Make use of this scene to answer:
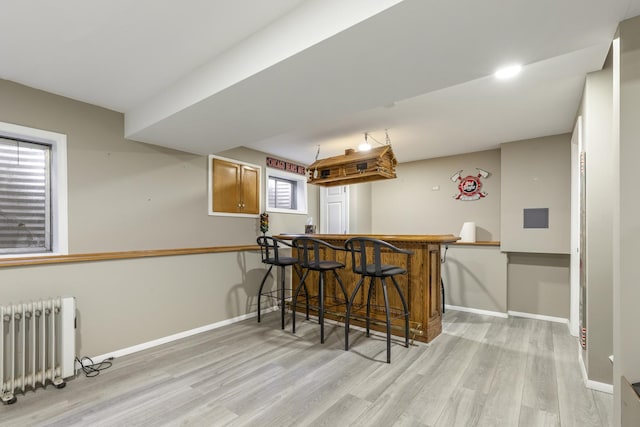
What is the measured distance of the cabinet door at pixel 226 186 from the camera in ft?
12.4

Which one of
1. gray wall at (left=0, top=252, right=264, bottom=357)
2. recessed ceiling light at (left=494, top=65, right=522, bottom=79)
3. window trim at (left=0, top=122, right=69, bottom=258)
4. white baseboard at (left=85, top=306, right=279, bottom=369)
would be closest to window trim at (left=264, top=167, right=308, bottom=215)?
gray wall at (left=0, top=252, right=264, bottom=357)

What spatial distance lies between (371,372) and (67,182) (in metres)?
3.01

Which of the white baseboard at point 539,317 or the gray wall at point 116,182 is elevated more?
the gray wall at point 116,182

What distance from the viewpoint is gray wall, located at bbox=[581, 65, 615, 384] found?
209 cm

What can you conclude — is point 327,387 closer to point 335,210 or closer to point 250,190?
point 250,190

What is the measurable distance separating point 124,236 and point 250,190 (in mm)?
1713

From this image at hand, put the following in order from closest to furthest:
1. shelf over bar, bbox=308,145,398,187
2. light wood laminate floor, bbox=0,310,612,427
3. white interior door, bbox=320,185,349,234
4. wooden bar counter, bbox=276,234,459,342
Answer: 1. light wood laminate floor, bbox=0,310,612,427
2. wooden bar counter, bbox=276,234,459,342
3. shelf over bar, bbox=308,145,398,187
4. white interior door, bbox=320,185,349,234

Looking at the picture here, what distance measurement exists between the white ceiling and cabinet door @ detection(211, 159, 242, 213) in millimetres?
806

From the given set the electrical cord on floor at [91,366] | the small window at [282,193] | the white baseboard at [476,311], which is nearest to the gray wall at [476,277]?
the white baseboard at [476,311]

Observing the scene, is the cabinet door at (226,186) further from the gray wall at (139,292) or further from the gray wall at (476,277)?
the gray wall at (476,277)

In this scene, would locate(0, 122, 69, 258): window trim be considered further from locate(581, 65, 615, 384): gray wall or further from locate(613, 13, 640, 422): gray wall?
locate(581, 65, 615, 384): gray wall

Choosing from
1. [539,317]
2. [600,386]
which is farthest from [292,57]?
[539,317]

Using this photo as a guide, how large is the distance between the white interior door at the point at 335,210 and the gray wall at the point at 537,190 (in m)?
2.43

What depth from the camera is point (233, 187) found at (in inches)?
158
